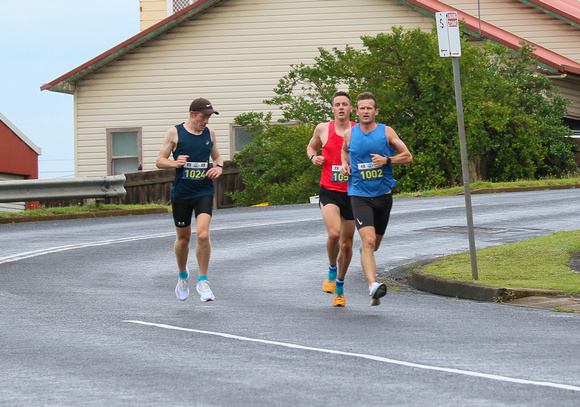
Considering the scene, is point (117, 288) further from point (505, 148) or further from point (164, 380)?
point (505, 148)

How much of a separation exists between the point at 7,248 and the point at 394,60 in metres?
14.8

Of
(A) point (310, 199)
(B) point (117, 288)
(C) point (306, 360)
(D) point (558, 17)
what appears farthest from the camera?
(D) point (558, 17)

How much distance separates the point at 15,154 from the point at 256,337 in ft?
144

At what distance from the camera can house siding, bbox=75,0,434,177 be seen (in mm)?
31453

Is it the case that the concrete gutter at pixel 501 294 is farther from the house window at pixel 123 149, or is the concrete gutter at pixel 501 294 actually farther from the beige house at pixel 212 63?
the house window at pixel 123 149

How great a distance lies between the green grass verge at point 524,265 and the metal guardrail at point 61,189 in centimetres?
1008

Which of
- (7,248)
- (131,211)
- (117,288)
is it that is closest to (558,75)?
(131,211)

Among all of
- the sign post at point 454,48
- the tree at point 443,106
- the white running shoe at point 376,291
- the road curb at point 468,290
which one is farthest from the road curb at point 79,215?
the white running shoe at point 376,291

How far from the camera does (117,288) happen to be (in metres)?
11.4

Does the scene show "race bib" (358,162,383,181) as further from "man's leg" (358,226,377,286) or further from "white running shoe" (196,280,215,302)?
"white running shoe" (196,280,215,302)

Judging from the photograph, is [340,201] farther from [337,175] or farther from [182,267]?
[182,267]

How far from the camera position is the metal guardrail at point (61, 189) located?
2064 centimetres

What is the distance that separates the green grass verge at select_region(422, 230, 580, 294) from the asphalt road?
0.79 meters

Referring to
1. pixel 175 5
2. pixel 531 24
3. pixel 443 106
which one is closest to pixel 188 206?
pixel 443 106
